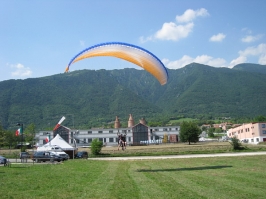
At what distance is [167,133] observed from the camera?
108 m

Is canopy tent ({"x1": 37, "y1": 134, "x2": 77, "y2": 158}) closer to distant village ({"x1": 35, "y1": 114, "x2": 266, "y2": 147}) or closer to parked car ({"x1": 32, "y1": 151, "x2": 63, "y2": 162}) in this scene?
parked car ({"x1": 32, "y1": 151, "x2": 63, "y2": 162})

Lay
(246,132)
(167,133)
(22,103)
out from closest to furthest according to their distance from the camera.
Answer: (246,132)
(167,133)
(22,103)

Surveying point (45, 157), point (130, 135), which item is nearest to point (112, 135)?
point (130, 135)

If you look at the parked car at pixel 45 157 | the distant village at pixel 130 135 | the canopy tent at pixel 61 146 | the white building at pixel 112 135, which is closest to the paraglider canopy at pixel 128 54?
the parked car at pixel 45 157

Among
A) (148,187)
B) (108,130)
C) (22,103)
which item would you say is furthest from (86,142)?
(22,103)

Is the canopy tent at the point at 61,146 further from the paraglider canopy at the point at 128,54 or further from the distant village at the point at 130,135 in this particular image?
the distant village at the point at 130,135

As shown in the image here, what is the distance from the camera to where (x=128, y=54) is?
19078 mm

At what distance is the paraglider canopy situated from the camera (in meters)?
18.4

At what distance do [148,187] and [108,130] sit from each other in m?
91.3

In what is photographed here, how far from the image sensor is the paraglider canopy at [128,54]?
1839 cm

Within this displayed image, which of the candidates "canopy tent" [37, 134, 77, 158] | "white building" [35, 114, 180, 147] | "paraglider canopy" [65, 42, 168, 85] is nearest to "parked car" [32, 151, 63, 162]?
"canopy tent" [37, 134, 77, 158]

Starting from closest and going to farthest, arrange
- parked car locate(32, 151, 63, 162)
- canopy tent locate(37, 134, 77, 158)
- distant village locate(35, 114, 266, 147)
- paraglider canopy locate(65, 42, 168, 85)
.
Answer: paraglider canopy locate(65, 42, 168, 85), parked car locate(32, 151, 63, 162), canopy tent locate(37, 134, 77, 158), distant village locate(35, 114, 266, 147)

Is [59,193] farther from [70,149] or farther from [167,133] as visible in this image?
[167,133]

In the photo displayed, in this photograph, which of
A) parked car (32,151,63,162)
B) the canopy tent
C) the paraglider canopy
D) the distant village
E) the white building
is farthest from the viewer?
the white building
